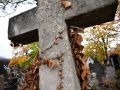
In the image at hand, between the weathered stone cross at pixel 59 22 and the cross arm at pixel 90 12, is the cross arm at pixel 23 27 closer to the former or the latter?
the weathered stone cross at pixel 59 22

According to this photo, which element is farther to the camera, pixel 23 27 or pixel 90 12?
pixel 23 27

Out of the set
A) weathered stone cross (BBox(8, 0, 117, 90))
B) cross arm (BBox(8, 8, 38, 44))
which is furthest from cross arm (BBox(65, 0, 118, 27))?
cross arm (BBox(8, 8, 38, 44))

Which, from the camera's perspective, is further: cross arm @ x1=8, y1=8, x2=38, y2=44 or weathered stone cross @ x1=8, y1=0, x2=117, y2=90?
cross arm @ x1=8, y1=8, x2=38, y2=44

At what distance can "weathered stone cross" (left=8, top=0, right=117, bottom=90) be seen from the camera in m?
2.86

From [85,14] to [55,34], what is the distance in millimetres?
468

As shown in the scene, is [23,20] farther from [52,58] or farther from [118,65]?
[118,65]

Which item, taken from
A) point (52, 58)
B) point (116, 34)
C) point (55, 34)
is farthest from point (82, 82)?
point (116, 34)

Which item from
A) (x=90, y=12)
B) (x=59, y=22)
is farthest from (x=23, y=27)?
(x=90, y=12)

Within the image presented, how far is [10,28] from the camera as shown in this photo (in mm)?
3572

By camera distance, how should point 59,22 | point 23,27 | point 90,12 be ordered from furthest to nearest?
point 23,27
point 59,22
point 90,12

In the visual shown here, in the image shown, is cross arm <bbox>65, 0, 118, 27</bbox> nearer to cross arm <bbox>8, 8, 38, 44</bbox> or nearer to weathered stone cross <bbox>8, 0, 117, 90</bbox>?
weathered stone cross <bbox>8, 0, 117, 90</bbox>

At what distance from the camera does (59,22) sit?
3107 mm

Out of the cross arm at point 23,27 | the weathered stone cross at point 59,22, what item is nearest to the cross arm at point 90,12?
the weathered stone cross at point 59,22

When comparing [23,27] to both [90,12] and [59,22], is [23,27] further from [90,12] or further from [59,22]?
[90,12]
